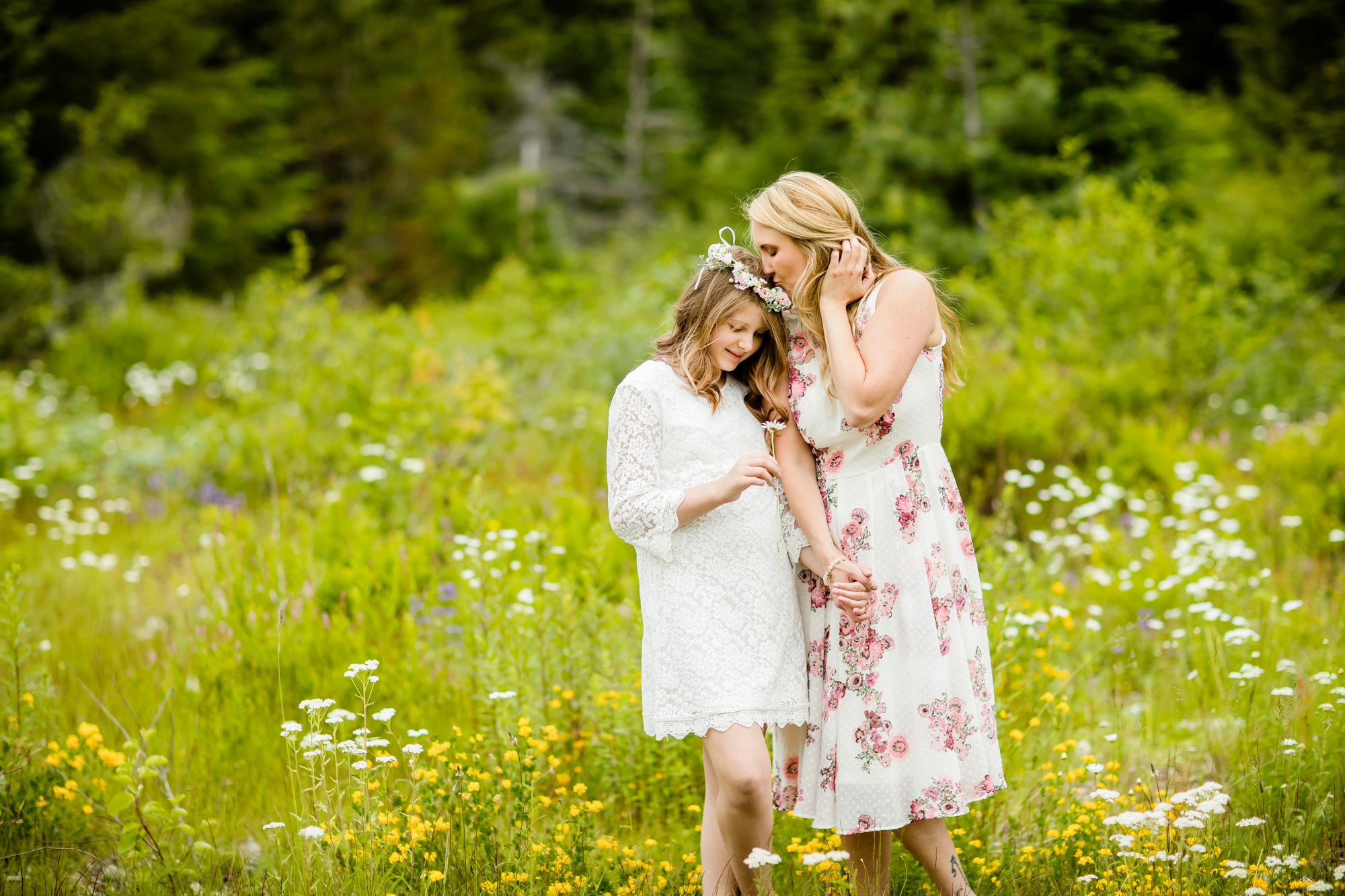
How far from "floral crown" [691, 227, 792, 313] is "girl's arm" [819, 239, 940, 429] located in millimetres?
129

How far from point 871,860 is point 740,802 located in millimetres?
463

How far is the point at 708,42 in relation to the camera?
2481 centimetres

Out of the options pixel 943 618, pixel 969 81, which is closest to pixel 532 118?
pixel 969 81

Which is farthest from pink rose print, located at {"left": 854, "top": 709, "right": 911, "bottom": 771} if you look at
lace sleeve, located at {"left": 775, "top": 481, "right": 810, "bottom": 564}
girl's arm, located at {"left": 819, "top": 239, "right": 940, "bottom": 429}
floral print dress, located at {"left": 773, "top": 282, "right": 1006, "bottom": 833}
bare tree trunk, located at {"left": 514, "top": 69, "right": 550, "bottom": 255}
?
bare tree trunk, located at {"left": 514, "top": 69, "right": 550, "bottom": 255}

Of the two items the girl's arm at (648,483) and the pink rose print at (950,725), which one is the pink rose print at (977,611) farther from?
the girl's arm at (648,483)

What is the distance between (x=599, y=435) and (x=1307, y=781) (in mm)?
4343

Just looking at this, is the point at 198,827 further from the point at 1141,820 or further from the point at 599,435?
the point at 599,435

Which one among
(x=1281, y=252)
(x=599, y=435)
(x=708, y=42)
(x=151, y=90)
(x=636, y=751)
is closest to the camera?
(x=636, y=751)

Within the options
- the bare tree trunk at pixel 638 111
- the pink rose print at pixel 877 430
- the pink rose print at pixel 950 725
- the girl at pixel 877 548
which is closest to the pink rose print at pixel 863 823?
the girl at pixel 877 548

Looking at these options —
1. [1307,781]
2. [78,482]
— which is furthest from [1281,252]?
[78,482]

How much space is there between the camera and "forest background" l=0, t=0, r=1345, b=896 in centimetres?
276

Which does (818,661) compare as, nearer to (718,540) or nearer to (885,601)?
(885,601)

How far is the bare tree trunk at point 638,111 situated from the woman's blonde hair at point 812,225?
2085cm

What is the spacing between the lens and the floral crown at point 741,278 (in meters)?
2.53
